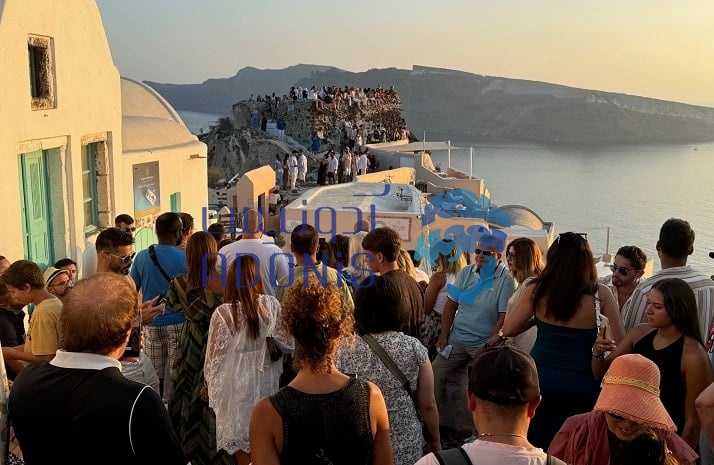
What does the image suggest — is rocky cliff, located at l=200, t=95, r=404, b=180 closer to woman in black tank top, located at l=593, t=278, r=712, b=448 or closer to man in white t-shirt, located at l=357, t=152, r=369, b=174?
man in white t-shirt, located at l=357, t=152, r=369, b=174

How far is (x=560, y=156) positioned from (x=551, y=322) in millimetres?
119975

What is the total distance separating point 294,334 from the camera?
8.52 feet

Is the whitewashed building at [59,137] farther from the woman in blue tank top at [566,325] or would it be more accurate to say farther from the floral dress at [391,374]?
the woman in blue tank top at [566,325]

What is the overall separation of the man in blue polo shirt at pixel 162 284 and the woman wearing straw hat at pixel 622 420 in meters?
2.97

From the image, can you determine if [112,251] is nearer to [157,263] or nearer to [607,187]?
[157,263]

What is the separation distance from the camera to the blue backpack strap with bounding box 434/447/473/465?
1.88 meters

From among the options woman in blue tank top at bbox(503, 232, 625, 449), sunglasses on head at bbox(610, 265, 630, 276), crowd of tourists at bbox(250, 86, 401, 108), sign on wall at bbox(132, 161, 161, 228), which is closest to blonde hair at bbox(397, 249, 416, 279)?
woman in blue tank top at bbox(503, 232, 625, 449)

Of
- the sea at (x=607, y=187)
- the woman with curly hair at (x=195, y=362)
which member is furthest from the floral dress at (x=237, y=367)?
the sea at (x=607, y=187)

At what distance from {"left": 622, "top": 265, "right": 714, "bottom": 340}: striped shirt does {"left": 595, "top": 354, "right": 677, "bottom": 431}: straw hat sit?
4.89 ft

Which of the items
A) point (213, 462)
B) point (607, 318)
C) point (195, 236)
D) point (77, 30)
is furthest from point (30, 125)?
point (607, 318)

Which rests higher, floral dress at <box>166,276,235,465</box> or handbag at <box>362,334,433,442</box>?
handbag at <box>362,334,433,442</box>

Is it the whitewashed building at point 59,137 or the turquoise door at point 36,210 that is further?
the turquoise door at point 36,210

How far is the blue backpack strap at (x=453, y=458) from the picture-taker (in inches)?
74.1

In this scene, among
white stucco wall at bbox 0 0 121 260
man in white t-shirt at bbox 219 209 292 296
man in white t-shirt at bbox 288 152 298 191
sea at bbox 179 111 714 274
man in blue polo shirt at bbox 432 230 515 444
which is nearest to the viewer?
man in blue polo shirt at bbox 432 230 515 444
